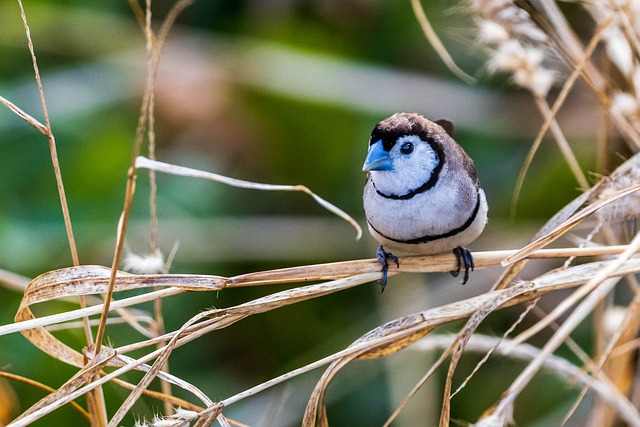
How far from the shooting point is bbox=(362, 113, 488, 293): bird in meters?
1.76

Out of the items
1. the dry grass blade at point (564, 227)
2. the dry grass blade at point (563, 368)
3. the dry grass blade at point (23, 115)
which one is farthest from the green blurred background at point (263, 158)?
the dry grass blade at point (564, 227)

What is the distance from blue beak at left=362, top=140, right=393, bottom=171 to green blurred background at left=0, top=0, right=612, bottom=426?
103 cm

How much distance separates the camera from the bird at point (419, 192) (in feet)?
5.77

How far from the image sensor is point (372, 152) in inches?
70.8

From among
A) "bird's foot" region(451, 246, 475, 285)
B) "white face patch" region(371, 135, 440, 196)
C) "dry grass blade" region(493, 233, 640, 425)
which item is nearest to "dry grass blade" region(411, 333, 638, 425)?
"bird's foot" region(451, 246, 475, 285)

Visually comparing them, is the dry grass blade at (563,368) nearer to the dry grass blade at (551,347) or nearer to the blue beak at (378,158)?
the dry grass blade at (551,347)

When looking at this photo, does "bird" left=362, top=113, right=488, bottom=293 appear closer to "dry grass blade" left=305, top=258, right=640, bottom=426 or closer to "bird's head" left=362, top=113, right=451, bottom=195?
"bird's head" left=362, top=113, right=451, bottom=195

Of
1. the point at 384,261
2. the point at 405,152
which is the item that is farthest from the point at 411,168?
the point at 384,261

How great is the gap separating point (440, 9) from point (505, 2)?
1.83 m

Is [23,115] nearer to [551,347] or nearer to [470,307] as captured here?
[470,307]

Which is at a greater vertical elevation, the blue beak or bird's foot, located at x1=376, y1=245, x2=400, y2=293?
the blue beak

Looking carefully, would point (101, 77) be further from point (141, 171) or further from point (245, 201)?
point (245, 201)

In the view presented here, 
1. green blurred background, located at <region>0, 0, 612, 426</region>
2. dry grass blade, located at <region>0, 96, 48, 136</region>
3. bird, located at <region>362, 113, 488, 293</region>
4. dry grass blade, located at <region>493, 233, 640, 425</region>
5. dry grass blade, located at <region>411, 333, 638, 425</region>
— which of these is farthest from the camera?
green blurred background, located at <region>0, 0, 612, 426</region>

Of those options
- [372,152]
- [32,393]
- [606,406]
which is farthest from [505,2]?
[32,393]
